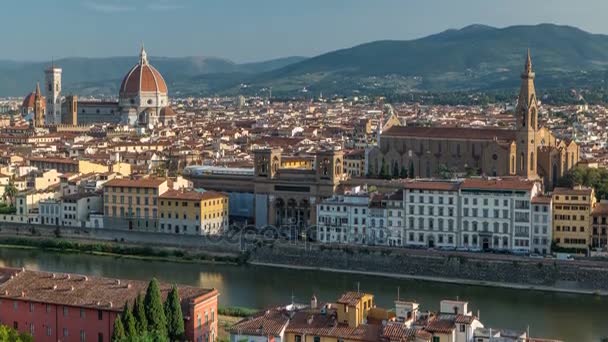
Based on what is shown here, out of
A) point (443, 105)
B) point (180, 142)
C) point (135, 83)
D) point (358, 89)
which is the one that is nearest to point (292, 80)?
point (358, 89)

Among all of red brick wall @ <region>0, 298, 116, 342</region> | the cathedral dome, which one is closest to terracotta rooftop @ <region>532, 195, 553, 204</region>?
Result: red brick wall @ <region>0, 298, 116, 342</region>

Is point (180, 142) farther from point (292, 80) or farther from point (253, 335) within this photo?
point (292, 80)

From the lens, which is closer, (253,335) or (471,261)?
(253,335)

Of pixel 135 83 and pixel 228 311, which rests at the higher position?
pixel 135 83

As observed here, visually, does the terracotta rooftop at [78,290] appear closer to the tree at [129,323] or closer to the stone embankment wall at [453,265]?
the tree at [129,323]

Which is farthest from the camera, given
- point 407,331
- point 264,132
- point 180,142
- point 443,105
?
point 443,105

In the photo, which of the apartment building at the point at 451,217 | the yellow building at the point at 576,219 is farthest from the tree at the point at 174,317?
the yellow building at the point at 576,219
